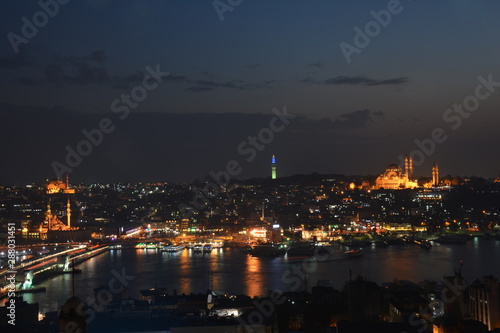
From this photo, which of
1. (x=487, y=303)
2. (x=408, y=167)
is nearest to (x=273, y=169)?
(x=408, y=167)

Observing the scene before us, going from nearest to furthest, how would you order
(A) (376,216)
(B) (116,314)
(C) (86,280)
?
(B) (116,314), (C) (86,280), (A) (376,216)

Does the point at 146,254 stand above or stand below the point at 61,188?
below

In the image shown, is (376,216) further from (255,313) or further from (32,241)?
(255,313)

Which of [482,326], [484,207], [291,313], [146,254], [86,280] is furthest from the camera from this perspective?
[484,207]

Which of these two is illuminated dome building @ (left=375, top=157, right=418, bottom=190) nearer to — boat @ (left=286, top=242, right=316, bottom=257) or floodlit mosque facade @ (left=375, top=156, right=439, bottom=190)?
floodlit mosque facade @ (left=375, top=156, right=439, bottom=190)

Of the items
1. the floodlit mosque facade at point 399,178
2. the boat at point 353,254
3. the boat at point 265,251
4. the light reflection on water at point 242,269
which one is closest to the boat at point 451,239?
the light reflection on water at point 242,269

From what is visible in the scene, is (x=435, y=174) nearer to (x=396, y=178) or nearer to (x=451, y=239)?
(x=396, y=178)

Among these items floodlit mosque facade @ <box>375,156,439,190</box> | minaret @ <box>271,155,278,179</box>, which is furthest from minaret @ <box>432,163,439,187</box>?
minaret @ <box>271,155,278,179</box>

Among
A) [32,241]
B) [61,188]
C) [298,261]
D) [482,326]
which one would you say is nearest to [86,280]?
[298,261]

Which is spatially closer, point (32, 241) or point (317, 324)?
point (317, 324)
